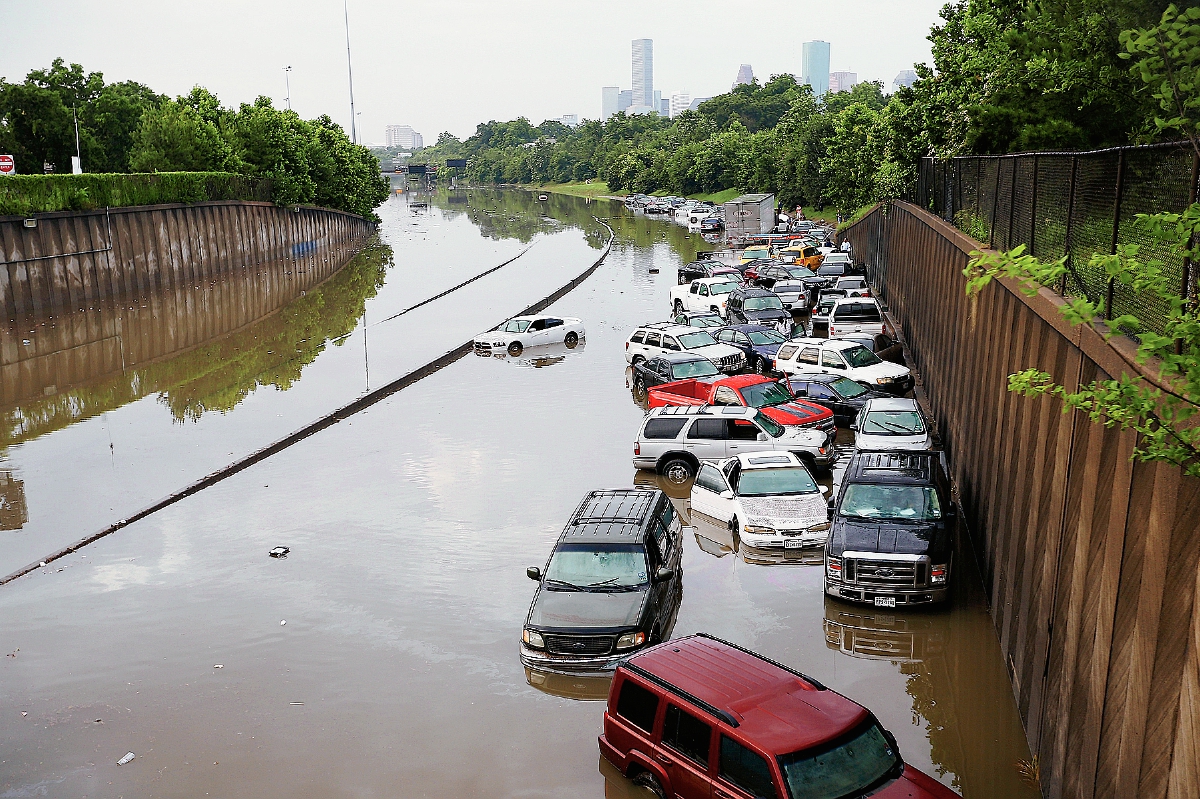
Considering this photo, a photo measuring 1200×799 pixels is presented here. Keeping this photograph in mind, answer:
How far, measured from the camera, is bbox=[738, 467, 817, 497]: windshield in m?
17.7

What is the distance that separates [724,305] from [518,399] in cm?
1243

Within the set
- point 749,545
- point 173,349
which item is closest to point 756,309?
point 749,545

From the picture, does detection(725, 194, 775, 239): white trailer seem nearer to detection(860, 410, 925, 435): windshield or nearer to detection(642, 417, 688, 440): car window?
detection(860, 410, 925, 435): windshield

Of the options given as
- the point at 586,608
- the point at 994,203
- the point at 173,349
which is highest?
the point at 994,203

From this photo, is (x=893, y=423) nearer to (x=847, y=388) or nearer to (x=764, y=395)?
(x=764, y=395)

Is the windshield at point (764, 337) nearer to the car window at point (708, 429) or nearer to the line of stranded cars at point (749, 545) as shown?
the line of stranded cars at point (749, 545)

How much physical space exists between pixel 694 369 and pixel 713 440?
693 centimetres

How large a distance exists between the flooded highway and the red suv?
1097 millimetres

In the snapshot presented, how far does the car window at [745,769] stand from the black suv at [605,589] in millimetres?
3938

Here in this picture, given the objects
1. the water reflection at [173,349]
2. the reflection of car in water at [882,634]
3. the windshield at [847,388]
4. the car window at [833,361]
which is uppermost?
the car window at [833,361]

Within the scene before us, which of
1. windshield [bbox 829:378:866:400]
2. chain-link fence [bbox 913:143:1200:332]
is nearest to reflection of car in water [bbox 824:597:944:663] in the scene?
chain-link fence [bbox 913:143:1200:332]

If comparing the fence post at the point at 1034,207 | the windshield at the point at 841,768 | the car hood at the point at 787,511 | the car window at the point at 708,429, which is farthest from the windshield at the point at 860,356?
the windshield at the point at 841,768

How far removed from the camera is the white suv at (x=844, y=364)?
86.2ft

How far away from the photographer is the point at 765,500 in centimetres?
1753
